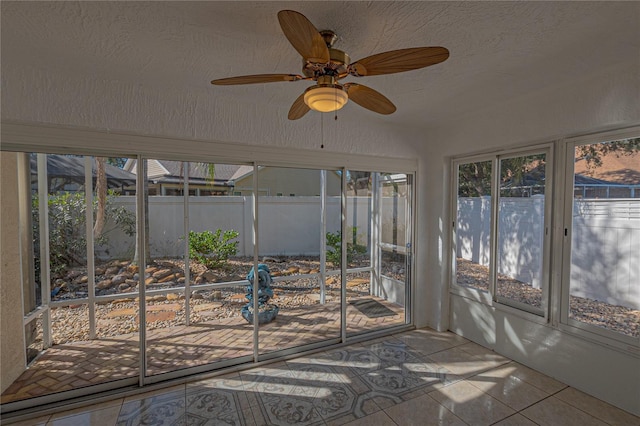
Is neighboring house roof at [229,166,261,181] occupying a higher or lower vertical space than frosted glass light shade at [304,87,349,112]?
lower

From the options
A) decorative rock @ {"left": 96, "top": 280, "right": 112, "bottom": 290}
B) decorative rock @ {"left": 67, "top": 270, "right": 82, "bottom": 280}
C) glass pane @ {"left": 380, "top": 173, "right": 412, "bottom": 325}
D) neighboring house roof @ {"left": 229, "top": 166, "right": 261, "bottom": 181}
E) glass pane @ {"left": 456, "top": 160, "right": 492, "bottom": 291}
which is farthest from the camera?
glass pane @ {"left": 380, "top": 173, "right": 412, "bottom": 325}

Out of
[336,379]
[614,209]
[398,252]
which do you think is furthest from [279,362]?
[614,209]

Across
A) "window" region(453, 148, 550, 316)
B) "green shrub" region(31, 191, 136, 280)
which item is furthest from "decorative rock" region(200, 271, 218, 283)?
"window" region(453, 148, 550, 316)

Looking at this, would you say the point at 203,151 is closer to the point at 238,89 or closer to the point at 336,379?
the point at 238,89

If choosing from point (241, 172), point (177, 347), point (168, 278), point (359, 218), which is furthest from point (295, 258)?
point (177, 347)

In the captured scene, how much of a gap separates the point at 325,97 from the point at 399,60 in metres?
0.39

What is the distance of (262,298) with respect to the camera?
11.2 ft

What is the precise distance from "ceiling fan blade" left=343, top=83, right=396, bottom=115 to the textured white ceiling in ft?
0.98

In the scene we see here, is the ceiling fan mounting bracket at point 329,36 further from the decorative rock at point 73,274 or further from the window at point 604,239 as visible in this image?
the decorative rock at point 73,274

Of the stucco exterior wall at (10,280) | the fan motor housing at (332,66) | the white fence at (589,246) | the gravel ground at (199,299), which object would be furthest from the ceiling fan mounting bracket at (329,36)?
the stucco exterior wall at (10,280)

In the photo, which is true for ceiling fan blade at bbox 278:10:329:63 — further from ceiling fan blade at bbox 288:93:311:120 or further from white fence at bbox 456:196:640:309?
white fence at bbox 456:196:640:309

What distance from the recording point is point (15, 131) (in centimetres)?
208

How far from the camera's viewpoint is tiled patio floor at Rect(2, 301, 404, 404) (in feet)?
8.43

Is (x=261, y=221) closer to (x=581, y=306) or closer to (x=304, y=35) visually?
(x=304, y=35)
